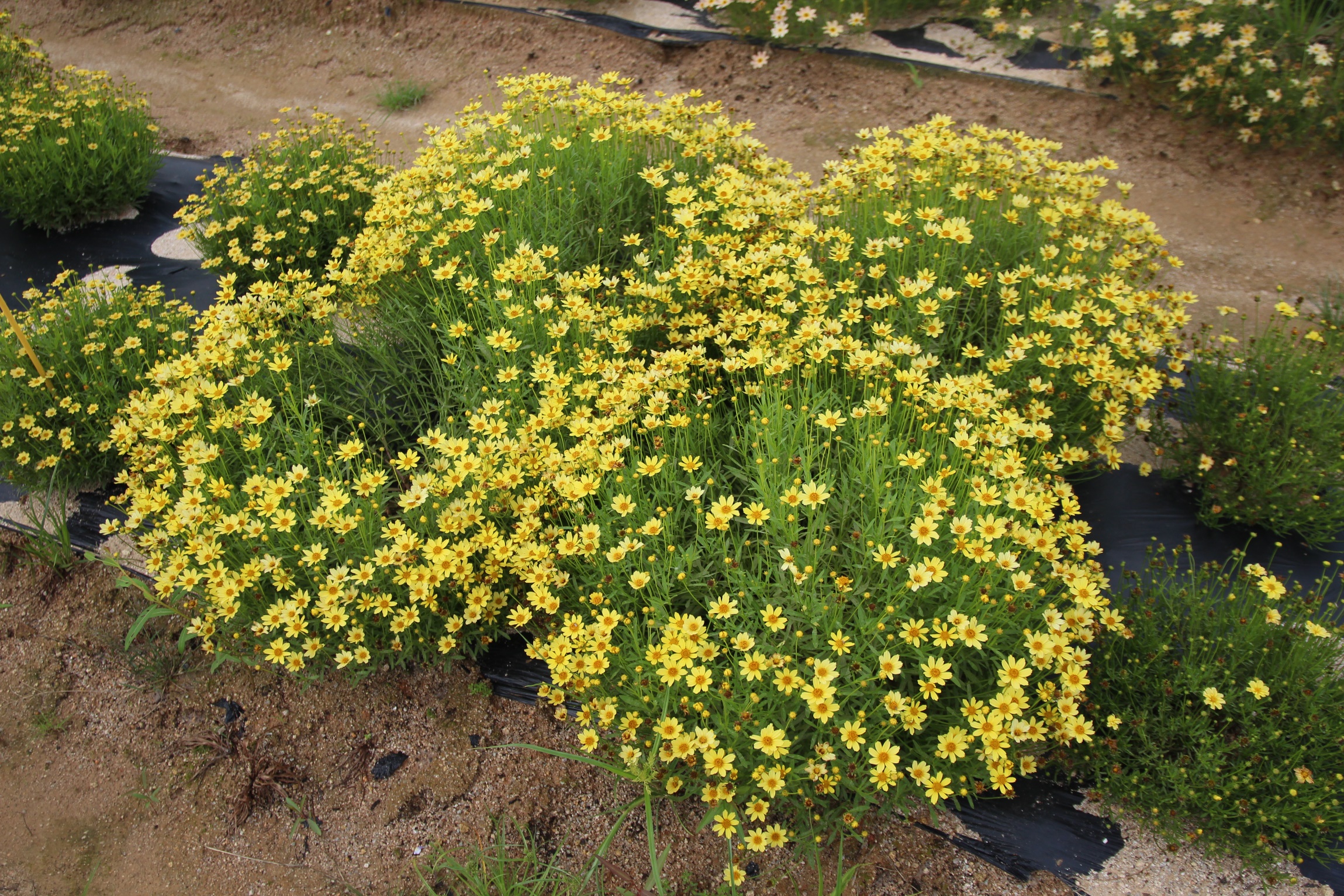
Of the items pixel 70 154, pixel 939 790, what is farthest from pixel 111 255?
pixel 939 790

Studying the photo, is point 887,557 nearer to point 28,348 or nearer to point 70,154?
point 28,348

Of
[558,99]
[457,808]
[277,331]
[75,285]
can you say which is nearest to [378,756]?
[457,808]

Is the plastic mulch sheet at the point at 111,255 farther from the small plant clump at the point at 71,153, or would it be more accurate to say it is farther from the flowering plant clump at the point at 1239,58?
the flowering plant clump at the point at 1239,58

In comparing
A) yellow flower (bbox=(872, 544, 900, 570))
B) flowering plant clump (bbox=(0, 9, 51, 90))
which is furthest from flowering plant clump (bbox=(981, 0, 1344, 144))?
flowering plant clump (bbox=(0, 9, 51, 90))

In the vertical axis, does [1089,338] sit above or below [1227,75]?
below

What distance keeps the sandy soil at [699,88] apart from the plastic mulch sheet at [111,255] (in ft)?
5.47

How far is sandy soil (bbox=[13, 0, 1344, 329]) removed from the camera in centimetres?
562

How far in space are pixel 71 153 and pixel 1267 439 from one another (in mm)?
7129

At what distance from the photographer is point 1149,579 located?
11.2 feet

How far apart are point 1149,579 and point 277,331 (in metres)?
3.87

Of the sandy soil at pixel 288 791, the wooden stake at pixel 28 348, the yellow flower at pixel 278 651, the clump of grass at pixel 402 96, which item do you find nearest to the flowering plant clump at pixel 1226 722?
the sandy soil at pixel 288 791

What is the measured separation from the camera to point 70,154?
5.61m

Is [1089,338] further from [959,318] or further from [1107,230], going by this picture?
[1107,230]

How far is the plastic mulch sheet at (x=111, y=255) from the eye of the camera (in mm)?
5312
